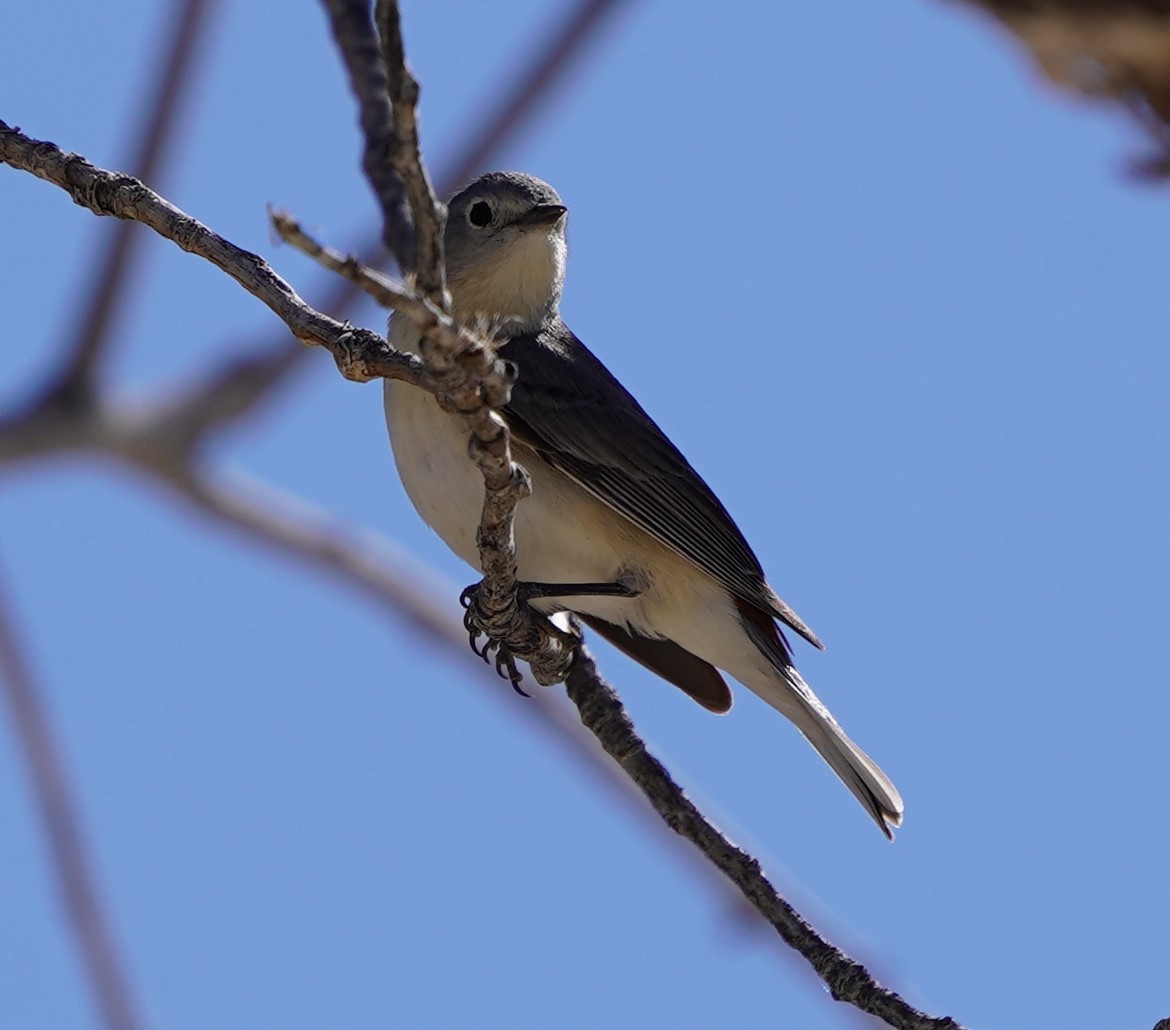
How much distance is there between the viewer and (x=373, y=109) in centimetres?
236

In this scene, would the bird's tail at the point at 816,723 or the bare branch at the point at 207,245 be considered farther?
the bird's tail at the point at 816,723

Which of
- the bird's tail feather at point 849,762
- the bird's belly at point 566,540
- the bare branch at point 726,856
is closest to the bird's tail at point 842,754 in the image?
the bird's tail feather at point 849,762

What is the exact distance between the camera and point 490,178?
5723 millimetres

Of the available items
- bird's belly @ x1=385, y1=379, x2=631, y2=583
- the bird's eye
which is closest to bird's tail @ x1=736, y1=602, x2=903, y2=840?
bird's belly @ x1=385, y1=379, x2=631, y2=583

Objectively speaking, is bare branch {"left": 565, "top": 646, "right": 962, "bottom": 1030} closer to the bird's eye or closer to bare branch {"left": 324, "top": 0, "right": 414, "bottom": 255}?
the bird's eye

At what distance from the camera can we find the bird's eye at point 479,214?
221 inches

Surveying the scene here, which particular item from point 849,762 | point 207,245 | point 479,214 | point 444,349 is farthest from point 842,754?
point 444,349

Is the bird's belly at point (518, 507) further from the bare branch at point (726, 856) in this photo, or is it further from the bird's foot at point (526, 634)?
the bare branch at point (726, 856)

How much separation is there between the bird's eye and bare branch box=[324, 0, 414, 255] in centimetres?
322

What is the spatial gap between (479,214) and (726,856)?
2.80 meters

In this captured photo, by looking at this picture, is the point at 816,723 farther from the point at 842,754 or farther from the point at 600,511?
the point at 600,511

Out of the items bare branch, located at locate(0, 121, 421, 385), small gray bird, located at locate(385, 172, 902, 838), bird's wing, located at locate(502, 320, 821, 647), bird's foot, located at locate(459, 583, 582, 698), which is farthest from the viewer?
bird's wing, located at locate(502, 320, 821, 647)

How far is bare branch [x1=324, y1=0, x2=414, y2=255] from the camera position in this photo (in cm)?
235

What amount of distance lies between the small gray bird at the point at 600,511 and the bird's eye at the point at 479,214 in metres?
0.01
